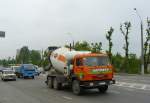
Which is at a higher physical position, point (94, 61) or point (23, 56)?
point (23, 56)

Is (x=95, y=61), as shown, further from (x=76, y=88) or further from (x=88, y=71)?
(x=76, y=88)

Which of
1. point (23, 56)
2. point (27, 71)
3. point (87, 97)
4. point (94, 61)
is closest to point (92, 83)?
point (87, 97)

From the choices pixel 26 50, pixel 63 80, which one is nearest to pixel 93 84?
pixel 63 80

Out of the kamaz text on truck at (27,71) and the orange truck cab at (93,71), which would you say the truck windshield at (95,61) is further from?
the kamaz text on truck at (27,71)

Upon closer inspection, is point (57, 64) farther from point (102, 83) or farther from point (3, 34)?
point (3, 34)

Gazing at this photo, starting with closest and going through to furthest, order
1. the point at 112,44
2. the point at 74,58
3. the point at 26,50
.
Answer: the point at 74,58, the point at 112,44, the point at 26,50

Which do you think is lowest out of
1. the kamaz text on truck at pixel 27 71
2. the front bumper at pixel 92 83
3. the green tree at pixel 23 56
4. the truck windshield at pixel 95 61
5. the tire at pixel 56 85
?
the tire at pixel 56 85

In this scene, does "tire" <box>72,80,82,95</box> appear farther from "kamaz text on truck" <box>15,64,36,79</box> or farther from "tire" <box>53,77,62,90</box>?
"kamaz text on truck" <box>15,64,36,79</box>

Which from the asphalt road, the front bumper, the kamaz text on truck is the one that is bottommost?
the asphalt road

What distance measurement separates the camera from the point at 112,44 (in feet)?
238

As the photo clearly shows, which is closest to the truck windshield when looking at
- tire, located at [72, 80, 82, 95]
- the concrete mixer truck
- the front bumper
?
the concrete mixer truck

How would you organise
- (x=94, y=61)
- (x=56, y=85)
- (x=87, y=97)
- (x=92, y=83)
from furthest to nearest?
(x=56, y=85)
(x=94, y=61)
(x=92, y=83)
(x=87, y=97)

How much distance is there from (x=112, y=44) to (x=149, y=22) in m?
11.0

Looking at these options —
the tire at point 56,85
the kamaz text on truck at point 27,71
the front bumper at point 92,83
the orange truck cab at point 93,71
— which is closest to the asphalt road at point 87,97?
the front bumper at point 92,83
